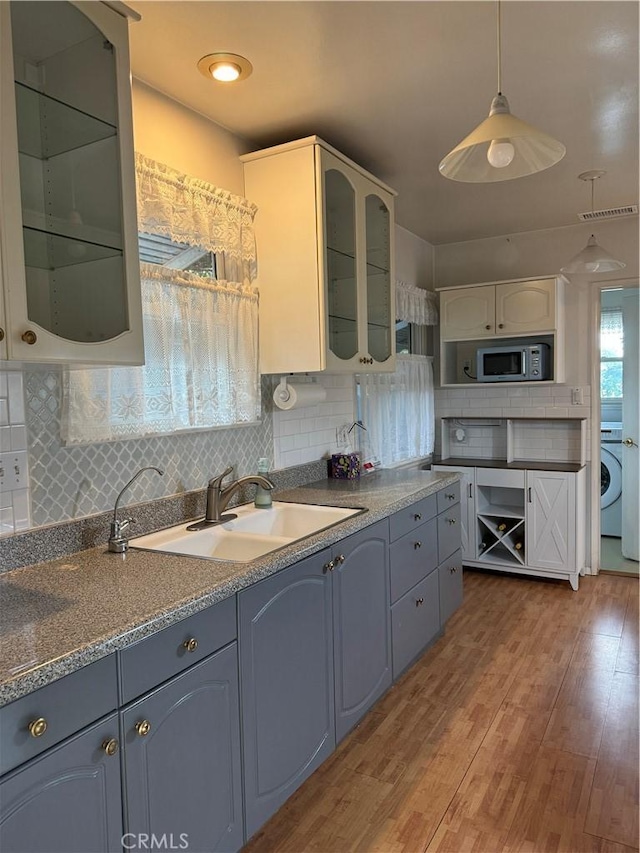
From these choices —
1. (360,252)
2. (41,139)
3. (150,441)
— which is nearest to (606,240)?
(360,252)

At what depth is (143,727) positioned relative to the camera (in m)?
1.30

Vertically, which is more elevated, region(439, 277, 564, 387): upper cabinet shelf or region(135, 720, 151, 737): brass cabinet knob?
region(439, 277, 564, 387): upper cabinet shelf

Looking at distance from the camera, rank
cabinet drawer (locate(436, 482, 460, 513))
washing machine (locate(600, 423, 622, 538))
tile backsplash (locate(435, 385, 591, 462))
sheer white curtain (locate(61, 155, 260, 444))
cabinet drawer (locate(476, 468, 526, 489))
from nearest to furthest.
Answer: sheer white curtain (locate(61, 155, 260, 444)) < cabinet drawer (locate(436, 482, 460, 513)) < cabinet drawer (locate(476, 468, 526, 489)) < tile backsplash (locate(435, 385, 591, 462)) < washing machine (locate(600, 423, 622, 538))

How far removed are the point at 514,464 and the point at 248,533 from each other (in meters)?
2.62

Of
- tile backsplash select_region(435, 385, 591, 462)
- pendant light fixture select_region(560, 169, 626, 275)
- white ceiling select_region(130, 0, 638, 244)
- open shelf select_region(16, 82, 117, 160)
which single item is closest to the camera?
open shelf select_region(16, 82, 117, 160)

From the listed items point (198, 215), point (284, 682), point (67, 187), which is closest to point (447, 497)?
point (284, 682)

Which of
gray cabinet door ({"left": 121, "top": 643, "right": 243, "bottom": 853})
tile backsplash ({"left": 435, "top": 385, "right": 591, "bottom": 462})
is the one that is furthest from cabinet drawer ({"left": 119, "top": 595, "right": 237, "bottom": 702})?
tile backsplash ({"left": 435, "top": 385, "right": 591, "bottom": 462})

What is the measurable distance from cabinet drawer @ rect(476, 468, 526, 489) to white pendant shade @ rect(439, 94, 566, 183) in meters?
2.77

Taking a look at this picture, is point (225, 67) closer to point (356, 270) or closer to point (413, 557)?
point (356, 270)

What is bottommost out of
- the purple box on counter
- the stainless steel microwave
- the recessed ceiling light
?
the purple box on counter

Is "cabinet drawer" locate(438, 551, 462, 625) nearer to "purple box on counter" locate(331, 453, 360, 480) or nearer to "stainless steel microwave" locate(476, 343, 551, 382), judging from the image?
"purple box on counter" locate(331, 453, 360, 480)

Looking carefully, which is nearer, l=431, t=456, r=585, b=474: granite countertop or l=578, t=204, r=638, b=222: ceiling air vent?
l=578, t=204, r=638, b=222: ceiling air vent

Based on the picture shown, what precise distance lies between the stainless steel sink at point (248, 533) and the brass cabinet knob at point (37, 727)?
0.69 meters

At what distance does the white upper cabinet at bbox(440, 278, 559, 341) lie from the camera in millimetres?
4039
